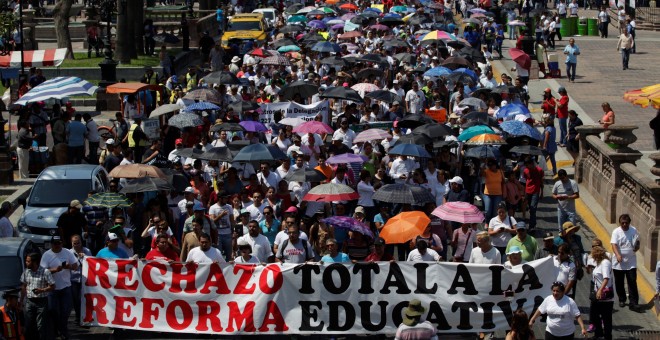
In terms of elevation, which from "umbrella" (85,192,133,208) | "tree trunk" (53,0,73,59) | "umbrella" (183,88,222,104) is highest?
"tree trunk" (53,0,73,59)

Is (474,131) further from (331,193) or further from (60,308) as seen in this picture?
(60,308)

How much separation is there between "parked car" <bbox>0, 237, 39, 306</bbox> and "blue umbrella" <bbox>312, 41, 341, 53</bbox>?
23017 mm

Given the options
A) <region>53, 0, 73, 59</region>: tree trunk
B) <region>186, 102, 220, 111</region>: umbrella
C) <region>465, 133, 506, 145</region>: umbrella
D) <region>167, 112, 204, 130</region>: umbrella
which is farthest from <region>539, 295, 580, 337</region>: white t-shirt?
<region>53, 0, 73, 59</region>: tree trunk

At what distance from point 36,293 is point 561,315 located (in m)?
→ 6.74

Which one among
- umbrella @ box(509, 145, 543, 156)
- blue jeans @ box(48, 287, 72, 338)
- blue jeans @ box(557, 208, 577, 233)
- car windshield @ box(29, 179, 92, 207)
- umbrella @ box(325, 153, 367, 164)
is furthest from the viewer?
umbrella @ box(509, 145, 543, 156)

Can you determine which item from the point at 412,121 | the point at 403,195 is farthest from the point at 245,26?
the point at 403,195

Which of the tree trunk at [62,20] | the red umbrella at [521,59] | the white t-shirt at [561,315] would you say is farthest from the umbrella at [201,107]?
the tree trunk at [62,20]

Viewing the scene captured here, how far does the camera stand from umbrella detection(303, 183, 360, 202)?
22406 mm

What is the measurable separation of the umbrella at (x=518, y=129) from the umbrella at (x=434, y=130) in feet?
3.69

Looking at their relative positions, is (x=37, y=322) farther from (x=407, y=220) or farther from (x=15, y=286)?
(x=407, y=220)

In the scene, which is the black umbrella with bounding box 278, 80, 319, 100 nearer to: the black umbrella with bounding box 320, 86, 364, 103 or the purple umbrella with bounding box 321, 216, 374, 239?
the black umbrella with bounding box 320, 86, 364, 103

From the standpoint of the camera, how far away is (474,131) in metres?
27.3

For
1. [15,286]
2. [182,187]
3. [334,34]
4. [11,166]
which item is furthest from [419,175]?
[334,34]

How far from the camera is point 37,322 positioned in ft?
60.4
